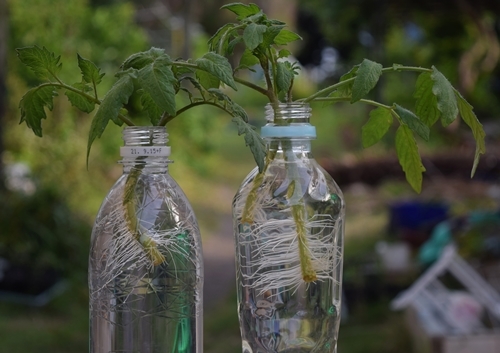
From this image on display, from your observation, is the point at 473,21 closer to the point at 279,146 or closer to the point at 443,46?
the point at 443,46

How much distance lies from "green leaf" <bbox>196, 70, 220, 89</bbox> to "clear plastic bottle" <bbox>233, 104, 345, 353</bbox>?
8 cm

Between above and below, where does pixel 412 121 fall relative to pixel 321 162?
below

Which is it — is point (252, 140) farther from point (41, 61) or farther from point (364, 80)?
point (41, 61)

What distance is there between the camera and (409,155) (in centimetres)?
89

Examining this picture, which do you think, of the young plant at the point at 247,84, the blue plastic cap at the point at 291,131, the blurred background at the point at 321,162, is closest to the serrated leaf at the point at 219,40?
the young plant at the point at 247,84

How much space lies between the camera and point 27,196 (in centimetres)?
560

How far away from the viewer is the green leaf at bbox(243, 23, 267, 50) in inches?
30.7

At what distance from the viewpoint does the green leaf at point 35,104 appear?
83 cm

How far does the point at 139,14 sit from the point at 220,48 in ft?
52.3

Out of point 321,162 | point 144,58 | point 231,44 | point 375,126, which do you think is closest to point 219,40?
point 231,44

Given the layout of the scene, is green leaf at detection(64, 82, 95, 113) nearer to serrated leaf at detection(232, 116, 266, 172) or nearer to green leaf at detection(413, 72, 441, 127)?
serrated leaf at detection(232, 116, 266, 172)

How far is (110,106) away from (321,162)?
13.7 feet

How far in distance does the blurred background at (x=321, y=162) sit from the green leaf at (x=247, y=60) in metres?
3.17

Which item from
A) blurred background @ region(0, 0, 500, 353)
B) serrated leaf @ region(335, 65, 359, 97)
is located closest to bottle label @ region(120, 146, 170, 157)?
serrated leaf @ region(335, 65, 359, 97)
